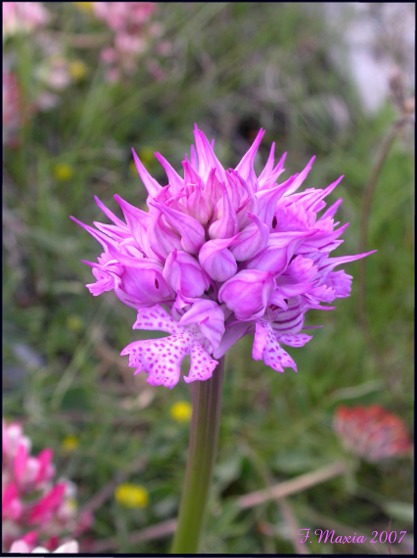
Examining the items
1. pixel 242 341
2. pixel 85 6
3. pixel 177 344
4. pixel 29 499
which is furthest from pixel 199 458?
pixel 85 6

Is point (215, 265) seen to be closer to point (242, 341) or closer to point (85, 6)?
point (242, 341)

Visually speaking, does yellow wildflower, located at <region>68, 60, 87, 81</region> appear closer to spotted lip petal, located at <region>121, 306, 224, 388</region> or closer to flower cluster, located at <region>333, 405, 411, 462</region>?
flower cluster, located at <region>333, 405, 411, 462</region>

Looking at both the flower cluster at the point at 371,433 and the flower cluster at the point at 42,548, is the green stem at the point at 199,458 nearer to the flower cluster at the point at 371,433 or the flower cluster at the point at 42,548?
the flower cluster at the point at 42,548

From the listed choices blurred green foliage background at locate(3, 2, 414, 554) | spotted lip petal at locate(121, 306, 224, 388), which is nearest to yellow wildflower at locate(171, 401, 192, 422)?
blurred green foliage background at locate(3, 2, 414, 554)

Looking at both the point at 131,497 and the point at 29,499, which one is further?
the point at 131,497

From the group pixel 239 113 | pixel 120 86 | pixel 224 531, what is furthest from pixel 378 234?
pixel 224 531

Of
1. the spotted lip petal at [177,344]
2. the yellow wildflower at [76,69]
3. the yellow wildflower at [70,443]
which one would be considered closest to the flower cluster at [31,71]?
→ the yellow wildflower at [76,69]
